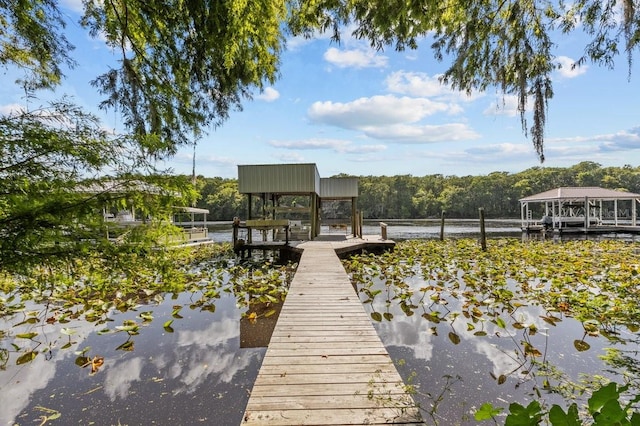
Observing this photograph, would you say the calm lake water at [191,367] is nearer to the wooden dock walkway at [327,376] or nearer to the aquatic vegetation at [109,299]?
the aquatic vegetation at [109,299]

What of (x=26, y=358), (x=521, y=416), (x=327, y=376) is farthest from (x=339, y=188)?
(x=521, y=416)

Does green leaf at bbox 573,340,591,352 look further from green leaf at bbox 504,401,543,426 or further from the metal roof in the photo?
the metal roof

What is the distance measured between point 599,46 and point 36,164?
201 inches

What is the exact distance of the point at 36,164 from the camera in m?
2.23

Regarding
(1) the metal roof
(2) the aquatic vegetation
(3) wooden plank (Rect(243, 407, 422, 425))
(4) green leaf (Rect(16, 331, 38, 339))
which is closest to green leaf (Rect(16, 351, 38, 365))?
(2) the aquatic vegetation

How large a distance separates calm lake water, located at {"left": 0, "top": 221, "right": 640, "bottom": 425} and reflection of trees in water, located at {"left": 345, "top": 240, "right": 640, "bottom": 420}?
4 centimetres

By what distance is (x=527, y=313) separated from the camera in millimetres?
5617

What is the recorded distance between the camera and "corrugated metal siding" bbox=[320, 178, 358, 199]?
59.6ft

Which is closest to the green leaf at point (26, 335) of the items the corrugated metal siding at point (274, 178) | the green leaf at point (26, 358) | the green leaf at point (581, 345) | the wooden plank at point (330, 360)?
the green leaf at point (26, 358)

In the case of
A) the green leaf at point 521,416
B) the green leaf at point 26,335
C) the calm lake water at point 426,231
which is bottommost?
the calm lake water at point 426,231

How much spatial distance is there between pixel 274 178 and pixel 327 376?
11.1m

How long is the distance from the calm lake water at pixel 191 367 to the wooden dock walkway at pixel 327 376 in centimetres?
57

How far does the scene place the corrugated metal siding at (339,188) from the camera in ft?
59.6

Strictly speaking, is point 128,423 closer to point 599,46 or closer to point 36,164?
point 36,164
